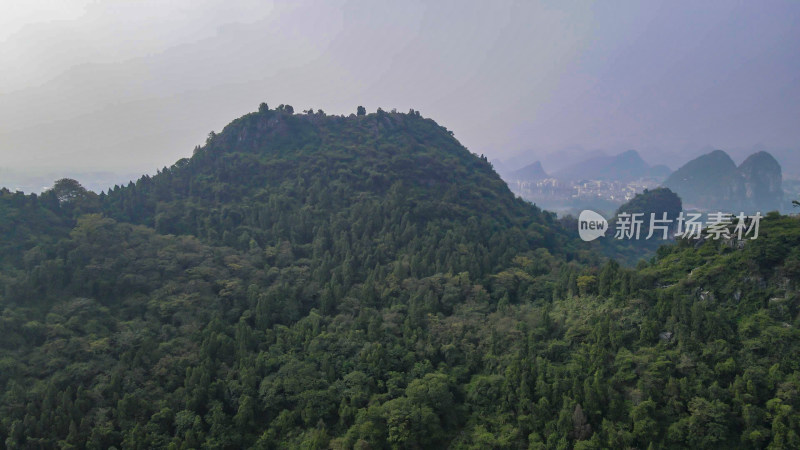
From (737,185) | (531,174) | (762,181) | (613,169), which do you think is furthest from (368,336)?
(613,169)

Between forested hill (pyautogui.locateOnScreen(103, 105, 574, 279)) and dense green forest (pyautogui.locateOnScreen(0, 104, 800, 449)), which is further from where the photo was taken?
forested hill (pyautogui.locateOnScreen(103, 105, 574, 279))

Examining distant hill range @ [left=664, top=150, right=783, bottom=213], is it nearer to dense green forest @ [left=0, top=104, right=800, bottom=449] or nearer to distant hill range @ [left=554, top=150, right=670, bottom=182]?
distant hill range @ [left=554, top=150, right=670, bottom=182]

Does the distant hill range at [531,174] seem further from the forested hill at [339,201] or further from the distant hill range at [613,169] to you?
the forested hill at [339,201]

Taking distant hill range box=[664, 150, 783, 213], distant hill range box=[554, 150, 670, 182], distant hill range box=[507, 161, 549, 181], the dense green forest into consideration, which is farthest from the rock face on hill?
the dense green forest

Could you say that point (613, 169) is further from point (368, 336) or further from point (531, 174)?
point (368, 336)

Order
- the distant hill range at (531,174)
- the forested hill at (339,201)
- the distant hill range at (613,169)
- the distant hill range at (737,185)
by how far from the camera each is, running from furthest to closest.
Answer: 1. the distant hill range at (613,169)
2. the distant hill range at (531,174)
3. the distant hill range at (737,185)
4. the forested hill at (339,201)

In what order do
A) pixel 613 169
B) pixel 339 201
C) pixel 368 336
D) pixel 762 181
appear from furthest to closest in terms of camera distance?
pixel 613 169 → pixel 762 181 → pixel 339 201 → pixel 368 336

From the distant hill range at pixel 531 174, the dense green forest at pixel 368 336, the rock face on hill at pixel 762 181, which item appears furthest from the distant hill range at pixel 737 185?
the dense green forest at pixel 368 336
